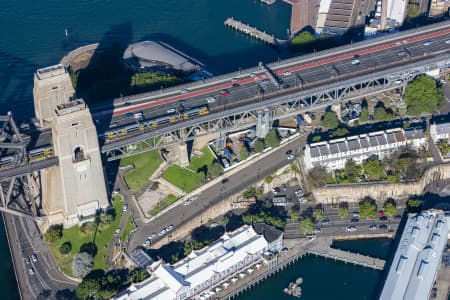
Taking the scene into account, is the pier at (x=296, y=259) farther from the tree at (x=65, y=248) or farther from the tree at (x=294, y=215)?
the tree at (x=65, y=248)

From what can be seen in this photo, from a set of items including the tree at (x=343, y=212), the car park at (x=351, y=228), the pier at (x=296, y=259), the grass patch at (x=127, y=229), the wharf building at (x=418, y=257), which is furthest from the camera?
the tree at (x=343, y=212)

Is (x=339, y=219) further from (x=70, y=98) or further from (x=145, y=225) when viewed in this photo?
(x=70, y=98)

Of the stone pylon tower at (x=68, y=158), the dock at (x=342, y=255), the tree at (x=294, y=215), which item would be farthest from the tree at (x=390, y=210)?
the stone pylon tower at (x=68, y=158)

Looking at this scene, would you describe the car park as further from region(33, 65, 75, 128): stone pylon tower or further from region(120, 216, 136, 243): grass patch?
region(33, 65, 75, 128): stone pylon tower

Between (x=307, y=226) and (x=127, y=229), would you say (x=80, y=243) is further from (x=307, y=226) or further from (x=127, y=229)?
(x=307, y=226)

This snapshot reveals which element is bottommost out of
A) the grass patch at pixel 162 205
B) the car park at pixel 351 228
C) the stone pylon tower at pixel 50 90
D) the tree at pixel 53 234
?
the tree at pixel 53 234

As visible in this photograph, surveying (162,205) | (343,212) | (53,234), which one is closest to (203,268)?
(162,205)
